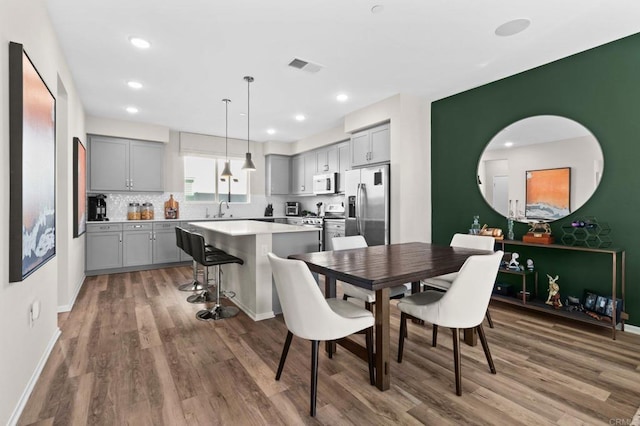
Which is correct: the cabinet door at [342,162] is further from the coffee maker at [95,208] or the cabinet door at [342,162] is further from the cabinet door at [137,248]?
the coffee maker at [95,208]

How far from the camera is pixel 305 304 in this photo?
1.80 metres

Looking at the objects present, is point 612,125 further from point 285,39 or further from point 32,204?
point 32,204

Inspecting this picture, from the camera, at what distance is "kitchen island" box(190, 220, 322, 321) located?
3229 millimetres

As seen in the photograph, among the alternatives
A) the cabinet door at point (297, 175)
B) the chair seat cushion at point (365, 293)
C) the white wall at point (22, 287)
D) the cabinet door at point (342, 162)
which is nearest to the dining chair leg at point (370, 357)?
the chair seat cushion at point (365, 293)

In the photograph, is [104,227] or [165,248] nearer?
[104,227]

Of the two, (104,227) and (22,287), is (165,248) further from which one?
(22,287)

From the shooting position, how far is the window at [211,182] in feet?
21.7

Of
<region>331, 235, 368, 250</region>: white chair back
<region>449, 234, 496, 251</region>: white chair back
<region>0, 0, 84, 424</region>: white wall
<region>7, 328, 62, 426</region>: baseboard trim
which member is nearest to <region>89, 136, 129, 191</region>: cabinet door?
<region>0, 0, 84, 424</region>: white wall

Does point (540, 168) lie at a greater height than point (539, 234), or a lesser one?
greater

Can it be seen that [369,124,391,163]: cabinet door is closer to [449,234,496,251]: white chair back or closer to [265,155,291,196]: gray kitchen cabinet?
[449,234,496,251]: white chair back

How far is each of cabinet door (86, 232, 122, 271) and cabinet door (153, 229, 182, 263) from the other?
54cm

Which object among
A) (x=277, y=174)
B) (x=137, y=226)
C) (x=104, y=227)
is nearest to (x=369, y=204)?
(x=277, y=174)

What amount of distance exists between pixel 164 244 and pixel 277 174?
2.86 metres

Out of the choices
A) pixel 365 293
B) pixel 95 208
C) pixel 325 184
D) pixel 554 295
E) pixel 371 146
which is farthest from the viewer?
pixel 325 184
